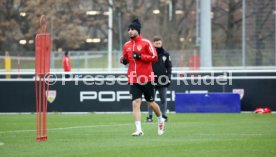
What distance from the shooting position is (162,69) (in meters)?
20.7

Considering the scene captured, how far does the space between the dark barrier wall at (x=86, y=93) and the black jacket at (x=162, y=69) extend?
5019 mm

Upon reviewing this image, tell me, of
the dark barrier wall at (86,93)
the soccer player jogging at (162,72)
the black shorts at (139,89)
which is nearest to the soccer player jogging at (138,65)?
the black shorts at (139,89)

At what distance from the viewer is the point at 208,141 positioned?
1443cm

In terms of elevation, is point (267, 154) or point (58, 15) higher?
point (58, 15)

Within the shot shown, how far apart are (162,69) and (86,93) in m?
5.80

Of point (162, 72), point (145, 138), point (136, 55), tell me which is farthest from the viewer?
point (162, 72)

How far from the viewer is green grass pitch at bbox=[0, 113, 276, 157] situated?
41.6 ft

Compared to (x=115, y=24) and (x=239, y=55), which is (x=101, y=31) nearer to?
(x=115, y=24)

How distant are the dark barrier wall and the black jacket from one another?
5019 millimetres

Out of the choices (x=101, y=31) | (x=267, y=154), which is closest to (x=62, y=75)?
(x=267, y=154)

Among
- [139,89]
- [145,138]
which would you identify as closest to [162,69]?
[139,89]

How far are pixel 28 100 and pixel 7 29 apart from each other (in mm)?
40380

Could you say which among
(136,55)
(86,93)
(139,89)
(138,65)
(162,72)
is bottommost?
(86,93)

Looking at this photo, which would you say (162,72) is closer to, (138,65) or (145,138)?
(138,65)
